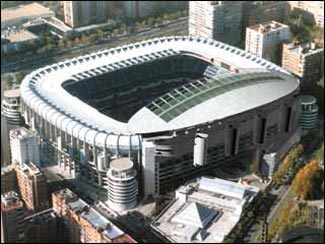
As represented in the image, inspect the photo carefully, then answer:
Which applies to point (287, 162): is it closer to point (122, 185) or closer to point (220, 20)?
point (122, 185)

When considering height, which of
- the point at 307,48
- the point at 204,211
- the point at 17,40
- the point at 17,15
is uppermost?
the point at 17,15

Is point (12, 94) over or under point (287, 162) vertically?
over

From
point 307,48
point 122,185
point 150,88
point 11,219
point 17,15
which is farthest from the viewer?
point 17,15

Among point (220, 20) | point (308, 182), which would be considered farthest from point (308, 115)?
point (220, 20)

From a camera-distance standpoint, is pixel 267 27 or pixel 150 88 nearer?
pixel 150 88

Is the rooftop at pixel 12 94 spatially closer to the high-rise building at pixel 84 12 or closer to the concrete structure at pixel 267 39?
the high-rise building at pixel 84 12

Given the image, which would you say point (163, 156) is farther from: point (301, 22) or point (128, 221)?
point (301, 22)
